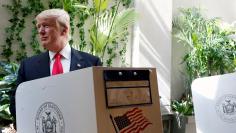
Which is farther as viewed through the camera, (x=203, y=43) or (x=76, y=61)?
(x=203, y=43)

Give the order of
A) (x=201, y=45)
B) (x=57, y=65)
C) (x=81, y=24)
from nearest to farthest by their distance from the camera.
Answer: (x=57, y=65) → (x=81, y=24) → (x=201, y=45)

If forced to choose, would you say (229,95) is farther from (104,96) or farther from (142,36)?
(142,36)

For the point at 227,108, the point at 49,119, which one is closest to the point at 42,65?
the point at 49,119

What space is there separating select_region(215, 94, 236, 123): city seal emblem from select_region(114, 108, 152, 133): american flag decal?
0.58 m

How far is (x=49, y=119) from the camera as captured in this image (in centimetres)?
134

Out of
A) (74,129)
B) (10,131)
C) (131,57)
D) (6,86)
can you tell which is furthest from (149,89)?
(131,57)

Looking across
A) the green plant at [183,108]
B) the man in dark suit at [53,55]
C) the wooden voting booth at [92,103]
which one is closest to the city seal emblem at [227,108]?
the wooden voting booth at [92,103]

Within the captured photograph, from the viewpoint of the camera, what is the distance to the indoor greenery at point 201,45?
5641 mm

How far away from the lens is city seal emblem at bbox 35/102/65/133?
1.32m

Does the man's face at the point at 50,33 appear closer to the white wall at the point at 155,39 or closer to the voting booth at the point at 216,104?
the voting booth at the point at 216,104

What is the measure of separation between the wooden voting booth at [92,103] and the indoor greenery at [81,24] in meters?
2.90

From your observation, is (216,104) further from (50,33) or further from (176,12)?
(176,12)

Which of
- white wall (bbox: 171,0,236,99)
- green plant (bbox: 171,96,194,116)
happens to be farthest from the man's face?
white wall (bbox: 171,0,236,99)

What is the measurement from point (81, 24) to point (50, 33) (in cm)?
263
